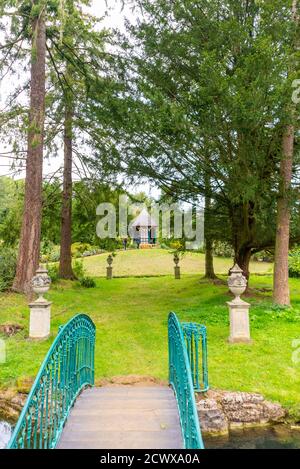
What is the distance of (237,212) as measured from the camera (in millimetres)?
11461

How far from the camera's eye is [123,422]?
169 inches

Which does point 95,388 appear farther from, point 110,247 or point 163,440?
point 110,247

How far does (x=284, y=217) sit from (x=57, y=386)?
8027mm

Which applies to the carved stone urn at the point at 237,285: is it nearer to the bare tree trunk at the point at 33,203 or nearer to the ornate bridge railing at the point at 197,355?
the ornate bridge railing at the point at 197,355

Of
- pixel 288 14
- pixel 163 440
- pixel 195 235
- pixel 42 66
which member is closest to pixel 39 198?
pixel 42 66

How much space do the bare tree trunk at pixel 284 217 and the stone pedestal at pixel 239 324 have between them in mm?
3015

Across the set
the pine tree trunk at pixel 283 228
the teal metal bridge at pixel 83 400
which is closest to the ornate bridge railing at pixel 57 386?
the teal metal bridge at pixel 83 400

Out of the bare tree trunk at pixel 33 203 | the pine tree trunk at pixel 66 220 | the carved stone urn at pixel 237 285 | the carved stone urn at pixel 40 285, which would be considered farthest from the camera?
the pine tree trunk at pixel 66 220

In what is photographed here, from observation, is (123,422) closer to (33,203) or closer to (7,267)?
(33,203)

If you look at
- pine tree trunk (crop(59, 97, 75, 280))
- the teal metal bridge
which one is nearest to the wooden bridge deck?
the teal metal bridge

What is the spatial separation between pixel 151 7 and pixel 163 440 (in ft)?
33.0

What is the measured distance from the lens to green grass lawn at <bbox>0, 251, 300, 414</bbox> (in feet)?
21.2

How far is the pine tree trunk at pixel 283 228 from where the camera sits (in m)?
9.82

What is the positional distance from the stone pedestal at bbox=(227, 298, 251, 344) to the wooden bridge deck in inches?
109
